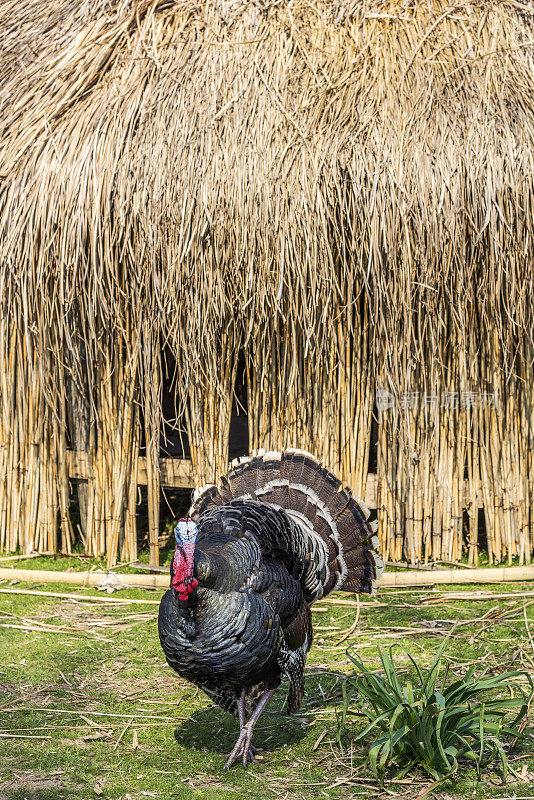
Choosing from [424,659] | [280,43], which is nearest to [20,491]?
[424,659]

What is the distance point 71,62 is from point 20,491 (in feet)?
8.29

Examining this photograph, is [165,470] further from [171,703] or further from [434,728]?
[434,728]

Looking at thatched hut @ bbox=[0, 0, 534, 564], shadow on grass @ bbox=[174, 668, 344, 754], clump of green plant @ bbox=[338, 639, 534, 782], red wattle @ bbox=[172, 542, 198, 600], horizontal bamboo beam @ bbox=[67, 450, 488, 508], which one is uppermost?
thatched hut @ bbox=[0, 0, 534, 564]

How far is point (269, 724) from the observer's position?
3.15m

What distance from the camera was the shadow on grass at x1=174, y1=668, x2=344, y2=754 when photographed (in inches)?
117

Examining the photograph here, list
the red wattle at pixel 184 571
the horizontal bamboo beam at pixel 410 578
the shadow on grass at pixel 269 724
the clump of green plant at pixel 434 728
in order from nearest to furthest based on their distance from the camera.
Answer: the red wattle at pixel 184 571 → the clump of green plant at pixel 434 728 → the shadow on grass at pixel 269 724 → the horizontal bamboo beam at pixel 410 578

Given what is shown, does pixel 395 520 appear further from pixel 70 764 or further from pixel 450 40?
pixel 450 40

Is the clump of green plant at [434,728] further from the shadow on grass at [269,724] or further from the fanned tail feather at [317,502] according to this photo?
the fanned tail feather at [317,502]

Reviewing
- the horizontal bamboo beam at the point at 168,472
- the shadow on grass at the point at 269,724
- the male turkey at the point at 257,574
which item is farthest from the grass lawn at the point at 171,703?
the horizontal bamboo beam at the point at 168,472

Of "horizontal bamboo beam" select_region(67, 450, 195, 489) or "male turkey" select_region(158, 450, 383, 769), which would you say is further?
"horizontal bamboo beam" select_region(67, 450, 195, 489)

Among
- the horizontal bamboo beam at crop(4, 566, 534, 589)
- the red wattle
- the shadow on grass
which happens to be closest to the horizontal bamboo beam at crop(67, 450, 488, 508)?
the horizontal bamboo beam at crop(4, 566, 534, 589)

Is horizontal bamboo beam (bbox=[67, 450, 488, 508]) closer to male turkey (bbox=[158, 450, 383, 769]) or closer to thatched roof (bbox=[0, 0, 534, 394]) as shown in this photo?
thatched roof (bbox=[0, 0, 534, 394])

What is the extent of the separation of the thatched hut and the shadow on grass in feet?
4.47

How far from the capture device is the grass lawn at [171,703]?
267 cm
